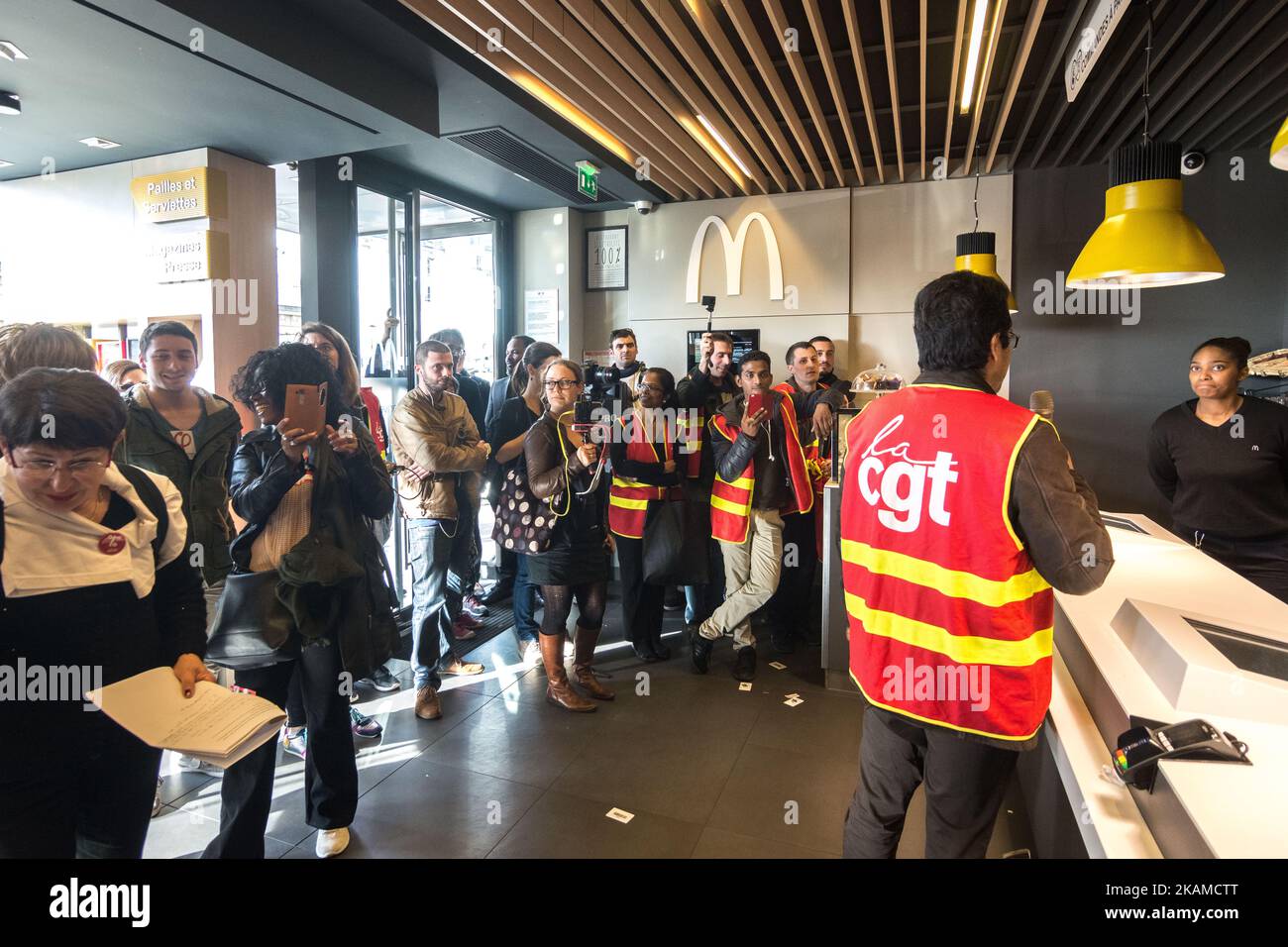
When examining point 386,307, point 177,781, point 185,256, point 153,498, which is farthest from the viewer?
point 386,307

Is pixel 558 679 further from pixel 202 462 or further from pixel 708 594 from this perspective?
pixel 202 462

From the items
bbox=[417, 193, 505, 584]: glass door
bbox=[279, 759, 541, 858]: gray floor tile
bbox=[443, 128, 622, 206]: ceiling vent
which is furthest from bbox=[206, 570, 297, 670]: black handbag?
bbox=[443, 128, 622, 206]: ceiling vent

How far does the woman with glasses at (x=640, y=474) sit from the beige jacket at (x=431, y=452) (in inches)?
27.1

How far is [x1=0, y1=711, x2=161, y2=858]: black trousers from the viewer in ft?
3.96

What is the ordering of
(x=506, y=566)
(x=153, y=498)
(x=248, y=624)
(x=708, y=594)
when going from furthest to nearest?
(x=506, y=566) → (x=708, y=594) → (x=248, y=624) → (x=153, y=498)

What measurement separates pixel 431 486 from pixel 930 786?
2.40 meters

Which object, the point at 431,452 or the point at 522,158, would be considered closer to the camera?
the point at 431,452

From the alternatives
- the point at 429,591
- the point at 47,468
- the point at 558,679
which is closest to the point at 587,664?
the point at 558,679

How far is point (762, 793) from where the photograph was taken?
95.4 inches

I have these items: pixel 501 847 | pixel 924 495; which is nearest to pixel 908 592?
pixel 924 495

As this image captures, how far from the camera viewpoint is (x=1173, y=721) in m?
1.26

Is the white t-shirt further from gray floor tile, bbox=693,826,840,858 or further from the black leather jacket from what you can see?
gray floor tile, bbox=693,826,840,858

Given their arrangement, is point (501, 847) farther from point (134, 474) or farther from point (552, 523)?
point (134, 474)

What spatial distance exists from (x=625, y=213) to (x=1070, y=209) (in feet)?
10.6
